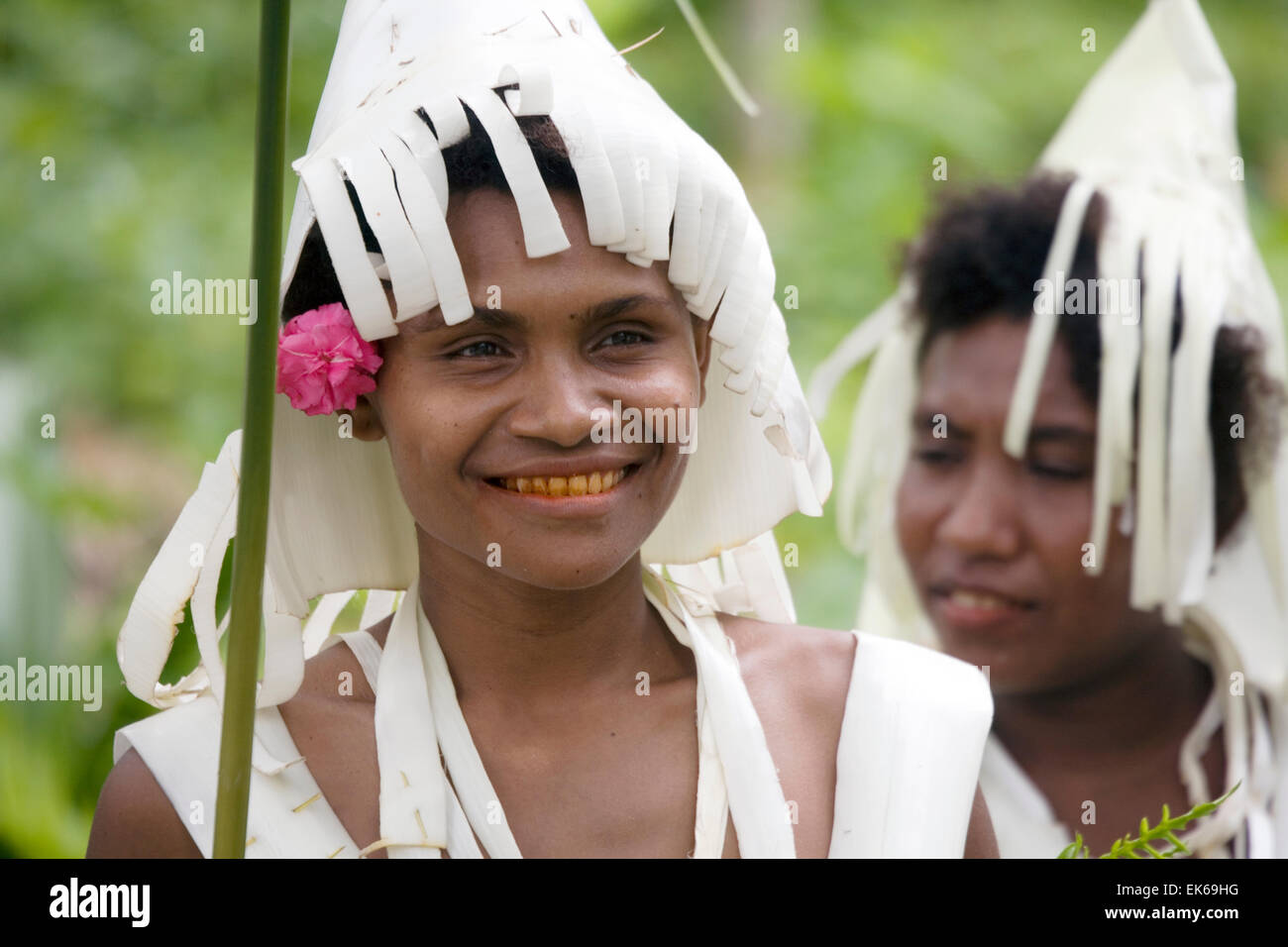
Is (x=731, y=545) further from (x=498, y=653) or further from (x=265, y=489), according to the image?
(x=265, y=489)

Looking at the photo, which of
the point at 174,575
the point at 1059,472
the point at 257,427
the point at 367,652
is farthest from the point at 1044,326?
the point at 257,427

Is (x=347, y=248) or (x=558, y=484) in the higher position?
(x=347, y=248)

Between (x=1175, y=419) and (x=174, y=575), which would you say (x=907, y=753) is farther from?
(x=1175, y=419)

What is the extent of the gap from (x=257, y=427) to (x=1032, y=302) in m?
1.68

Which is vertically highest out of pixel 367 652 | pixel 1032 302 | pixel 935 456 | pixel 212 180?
pixel 212 180

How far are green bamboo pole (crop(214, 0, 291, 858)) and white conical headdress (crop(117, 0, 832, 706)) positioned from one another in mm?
359

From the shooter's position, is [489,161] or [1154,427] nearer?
[489,161]

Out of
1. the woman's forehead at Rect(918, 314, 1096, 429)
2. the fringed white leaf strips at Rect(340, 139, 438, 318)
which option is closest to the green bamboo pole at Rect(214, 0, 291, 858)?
the fringed white leaf strips at Rect(340, 139, 438, 318)

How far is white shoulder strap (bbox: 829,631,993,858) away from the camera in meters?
1.46

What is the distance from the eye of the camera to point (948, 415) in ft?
7.80

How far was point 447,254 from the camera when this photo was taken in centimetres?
129

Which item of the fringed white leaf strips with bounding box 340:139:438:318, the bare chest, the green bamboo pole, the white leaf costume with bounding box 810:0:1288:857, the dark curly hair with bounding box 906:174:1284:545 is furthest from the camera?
the dark curly hair with bounding box 906:174:1284:545

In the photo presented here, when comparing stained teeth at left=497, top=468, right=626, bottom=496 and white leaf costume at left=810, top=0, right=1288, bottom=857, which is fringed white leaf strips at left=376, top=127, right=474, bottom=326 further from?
white leaf costume at left=810, top=0, right=1288, bottom=857

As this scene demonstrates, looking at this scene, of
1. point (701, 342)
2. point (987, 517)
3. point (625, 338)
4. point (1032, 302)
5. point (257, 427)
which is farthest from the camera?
point (1032, 302)
